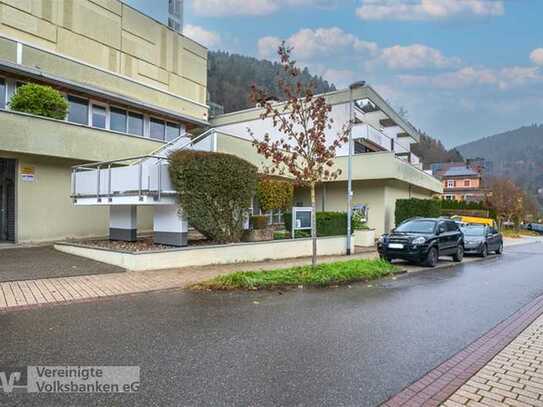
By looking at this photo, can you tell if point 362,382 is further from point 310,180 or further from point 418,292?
point 310,180

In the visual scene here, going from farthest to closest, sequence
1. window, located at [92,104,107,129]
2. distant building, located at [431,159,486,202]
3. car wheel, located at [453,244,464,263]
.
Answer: distant building, located at [431,159,486,202]
window, located at [92,104,107,129]
car wheel, located at [453,244,464,263]

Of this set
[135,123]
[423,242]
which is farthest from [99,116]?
[423,242]

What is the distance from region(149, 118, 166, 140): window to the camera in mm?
20766

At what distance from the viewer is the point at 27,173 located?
14.3 metres

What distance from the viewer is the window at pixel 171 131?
21.7m

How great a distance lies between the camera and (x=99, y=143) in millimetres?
15523

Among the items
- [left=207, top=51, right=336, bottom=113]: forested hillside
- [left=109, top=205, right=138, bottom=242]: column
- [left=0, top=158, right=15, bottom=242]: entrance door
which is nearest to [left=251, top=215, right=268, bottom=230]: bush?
[left=109, top=205, right=138, bottom=242]: column

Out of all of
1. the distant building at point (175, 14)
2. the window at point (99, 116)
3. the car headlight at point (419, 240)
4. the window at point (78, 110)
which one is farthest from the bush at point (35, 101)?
the distant building at point (175, 14)

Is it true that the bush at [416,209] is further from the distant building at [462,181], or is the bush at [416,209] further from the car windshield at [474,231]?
the distant building at [462,181]

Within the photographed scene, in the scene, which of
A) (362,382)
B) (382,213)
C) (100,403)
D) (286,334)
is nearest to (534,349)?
(362,382)

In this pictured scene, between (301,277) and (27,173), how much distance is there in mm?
11213

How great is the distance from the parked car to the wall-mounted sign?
18.9 meters

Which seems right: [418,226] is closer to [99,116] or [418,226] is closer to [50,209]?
[50,209]

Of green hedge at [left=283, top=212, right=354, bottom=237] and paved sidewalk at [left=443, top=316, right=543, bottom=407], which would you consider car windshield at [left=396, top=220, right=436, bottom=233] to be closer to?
green hedge at [left=283, top=212, right=354, bottom=237]
